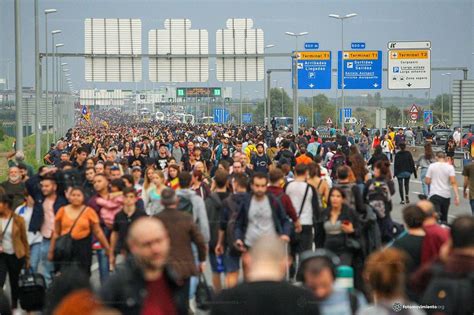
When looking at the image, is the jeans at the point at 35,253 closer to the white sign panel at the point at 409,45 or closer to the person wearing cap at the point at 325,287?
the person wearing cap at the point at 325,287

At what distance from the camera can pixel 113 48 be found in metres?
49.5

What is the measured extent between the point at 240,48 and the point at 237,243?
39016 millimetres

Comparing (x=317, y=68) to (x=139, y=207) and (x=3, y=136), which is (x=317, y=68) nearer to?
(x=139, y=207)

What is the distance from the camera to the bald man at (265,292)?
6.56 m

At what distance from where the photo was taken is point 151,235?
24.1 feet

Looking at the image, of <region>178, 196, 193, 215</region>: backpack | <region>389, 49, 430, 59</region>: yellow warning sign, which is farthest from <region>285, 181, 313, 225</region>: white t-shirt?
<region>389, 49, 430, 59</region>: yellow warning sign

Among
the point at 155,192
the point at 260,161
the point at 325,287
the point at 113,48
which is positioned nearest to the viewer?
the point at 325,287

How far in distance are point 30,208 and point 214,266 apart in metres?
2.40

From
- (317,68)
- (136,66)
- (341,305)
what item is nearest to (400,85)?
(317,68)

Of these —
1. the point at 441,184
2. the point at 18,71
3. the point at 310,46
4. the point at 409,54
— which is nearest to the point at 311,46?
the point at 310,46

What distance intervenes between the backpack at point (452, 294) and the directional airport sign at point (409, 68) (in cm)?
4756

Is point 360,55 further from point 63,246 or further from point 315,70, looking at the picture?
point 63,246

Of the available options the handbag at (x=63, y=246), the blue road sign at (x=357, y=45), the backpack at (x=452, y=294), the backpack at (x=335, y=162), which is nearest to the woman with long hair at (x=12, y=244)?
the handbag at (x=63, y=246)

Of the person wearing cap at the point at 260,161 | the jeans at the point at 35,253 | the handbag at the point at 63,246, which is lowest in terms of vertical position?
the jeans at the point at 35,253
